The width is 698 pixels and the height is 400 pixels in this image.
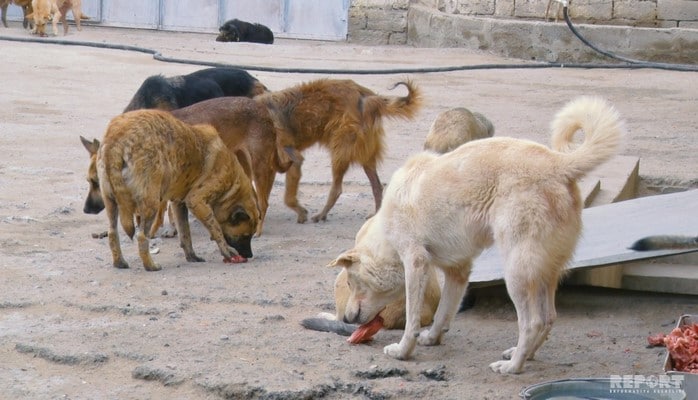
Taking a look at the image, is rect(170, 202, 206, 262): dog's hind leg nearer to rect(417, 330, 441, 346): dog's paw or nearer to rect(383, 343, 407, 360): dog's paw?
rect(417, 330, 441, 346): dog's paw

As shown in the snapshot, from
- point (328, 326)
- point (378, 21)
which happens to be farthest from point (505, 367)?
point (378, 21)

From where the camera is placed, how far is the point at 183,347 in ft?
18.4

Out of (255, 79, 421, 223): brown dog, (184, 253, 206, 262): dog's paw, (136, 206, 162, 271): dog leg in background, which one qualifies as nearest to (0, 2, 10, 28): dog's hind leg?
(255, 79, 421, 223): brown dog

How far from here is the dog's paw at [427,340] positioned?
580 centimetres

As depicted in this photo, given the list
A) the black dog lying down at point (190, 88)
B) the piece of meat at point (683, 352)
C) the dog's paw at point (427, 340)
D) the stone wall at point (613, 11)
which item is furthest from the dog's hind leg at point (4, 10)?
the piece of meat at point (683, 352)

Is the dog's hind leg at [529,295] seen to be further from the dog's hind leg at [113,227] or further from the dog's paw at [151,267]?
the dog's hind leg at [113,227]

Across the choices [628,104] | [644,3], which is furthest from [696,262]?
[644,3]

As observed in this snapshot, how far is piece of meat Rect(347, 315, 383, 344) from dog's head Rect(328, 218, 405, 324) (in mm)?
60

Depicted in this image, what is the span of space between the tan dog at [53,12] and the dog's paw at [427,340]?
1789 centimetres

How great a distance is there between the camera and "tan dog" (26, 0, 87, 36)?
72.4ft

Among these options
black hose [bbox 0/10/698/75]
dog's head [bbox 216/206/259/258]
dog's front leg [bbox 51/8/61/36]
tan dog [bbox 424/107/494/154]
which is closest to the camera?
dog's head [bbox 216/206/259/258]

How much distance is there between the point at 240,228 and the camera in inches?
305

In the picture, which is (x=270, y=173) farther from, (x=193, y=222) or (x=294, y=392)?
(x=294, y=392)

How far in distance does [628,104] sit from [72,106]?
7.04 metres
